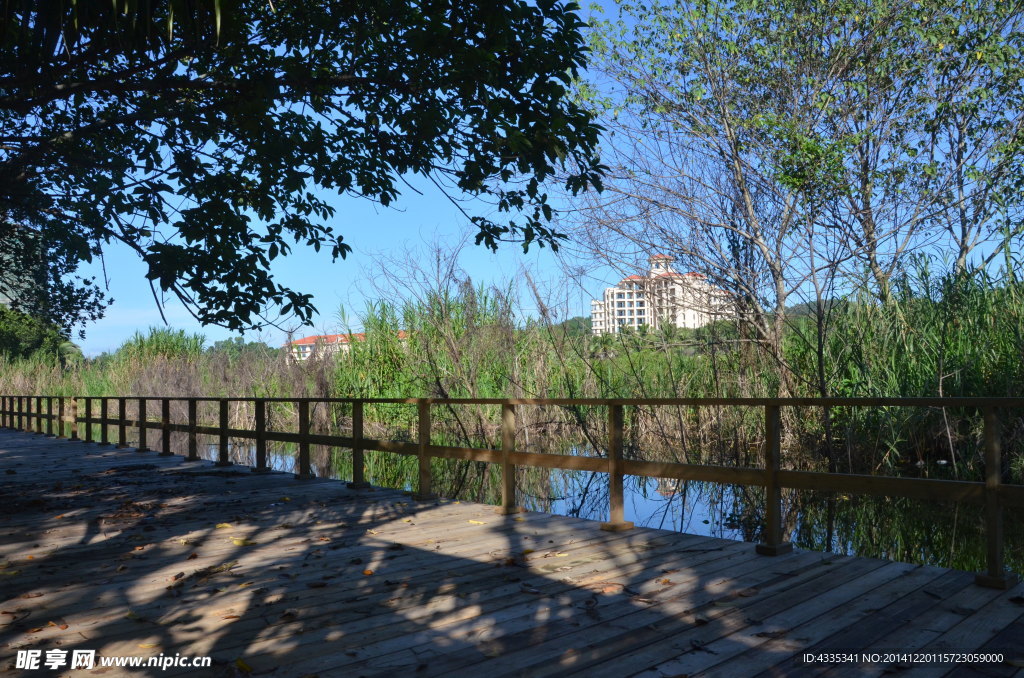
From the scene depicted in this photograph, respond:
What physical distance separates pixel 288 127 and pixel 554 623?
5.45 metres

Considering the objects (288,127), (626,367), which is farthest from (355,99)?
(626,367)

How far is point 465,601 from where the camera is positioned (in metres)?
4.07

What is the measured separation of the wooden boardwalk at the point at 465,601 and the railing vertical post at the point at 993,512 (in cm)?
9

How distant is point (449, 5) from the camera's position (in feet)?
22.4

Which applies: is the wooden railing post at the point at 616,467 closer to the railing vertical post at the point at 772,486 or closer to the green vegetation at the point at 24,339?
the railing vertical post at the point at 772,486

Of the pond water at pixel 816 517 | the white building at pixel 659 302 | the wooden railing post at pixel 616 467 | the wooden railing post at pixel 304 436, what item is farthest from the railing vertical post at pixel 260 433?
the wooden railing post at pixel 616 467

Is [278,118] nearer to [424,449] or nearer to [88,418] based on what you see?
[424,449]

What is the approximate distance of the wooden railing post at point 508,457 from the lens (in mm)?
6570

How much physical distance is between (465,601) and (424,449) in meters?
3.47

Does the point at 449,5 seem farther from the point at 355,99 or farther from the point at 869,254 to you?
the point at 869,254

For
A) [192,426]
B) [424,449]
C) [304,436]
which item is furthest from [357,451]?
[192,426]

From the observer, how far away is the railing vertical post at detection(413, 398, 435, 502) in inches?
294

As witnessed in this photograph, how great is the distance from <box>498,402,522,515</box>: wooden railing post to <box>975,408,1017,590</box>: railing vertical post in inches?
133

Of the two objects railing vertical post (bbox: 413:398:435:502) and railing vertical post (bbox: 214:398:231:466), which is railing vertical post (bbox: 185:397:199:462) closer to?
railing vertical post (bbox: 214:398:231:466)
